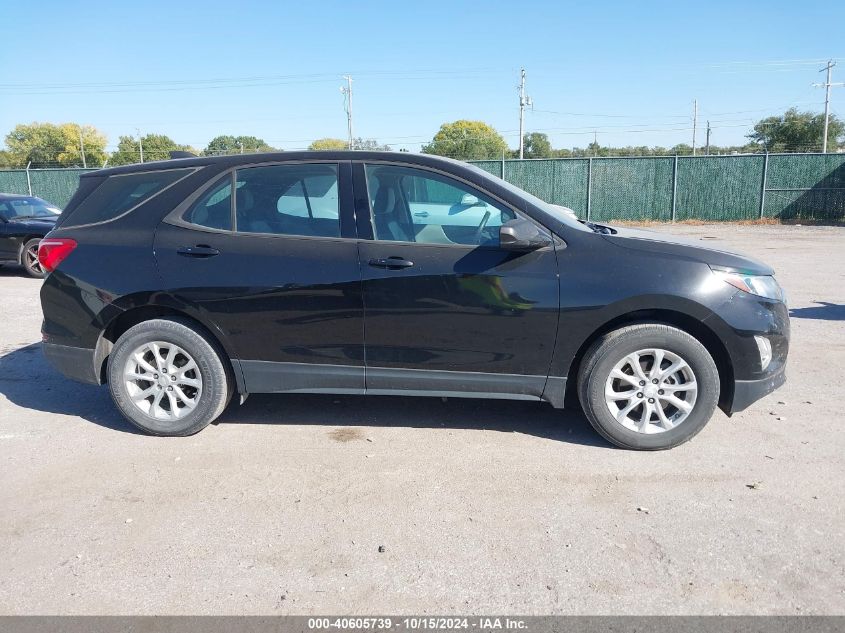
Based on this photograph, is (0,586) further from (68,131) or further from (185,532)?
(68,131)

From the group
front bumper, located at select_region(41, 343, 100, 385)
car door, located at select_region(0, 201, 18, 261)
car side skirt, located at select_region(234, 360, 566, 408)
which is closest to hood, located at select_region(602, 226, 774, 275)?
car side skirt, located at select_region(234, 360, 566, 408)

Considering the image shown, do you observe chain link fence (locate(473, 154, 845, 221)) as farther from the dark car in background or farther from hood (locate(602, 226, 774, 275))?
hood (locate(602, 226, 774, 275))

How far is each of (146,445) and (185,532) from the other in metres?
1.27

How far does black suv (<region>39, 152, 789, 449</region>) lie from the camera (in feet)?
13.1

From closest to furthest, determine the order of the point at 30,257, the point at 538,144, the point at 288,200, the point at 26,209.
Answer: the point at 288,200 → the point at 30,257 → the point at 26,209 → the point at 538,144

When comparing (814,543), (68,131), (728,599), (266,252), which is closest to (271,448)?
(266,252)

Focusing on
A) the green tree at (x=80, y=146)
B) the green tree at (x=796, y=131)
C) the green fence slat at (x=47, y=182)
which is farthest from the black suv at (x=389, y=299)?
the green tree at (x=80, y=146)

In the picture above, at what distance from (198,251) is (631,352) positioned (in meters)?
2.84

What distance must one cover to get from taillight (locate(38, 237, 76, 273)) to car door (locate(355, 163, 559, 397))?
2041 mm

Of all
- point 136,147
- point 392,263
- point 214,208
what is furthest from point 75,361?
point 136,147

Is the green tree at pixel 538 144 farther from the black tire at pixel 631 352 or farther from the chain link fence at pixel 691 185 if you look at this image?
the black tire at pixel 631 352

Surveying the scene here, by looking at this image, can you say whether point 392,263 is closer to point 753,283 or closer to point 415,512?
point 415,512

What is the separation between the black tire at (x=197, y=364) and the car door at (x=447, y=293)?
3.38 feet

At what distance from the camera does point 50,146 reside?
88.6 m
